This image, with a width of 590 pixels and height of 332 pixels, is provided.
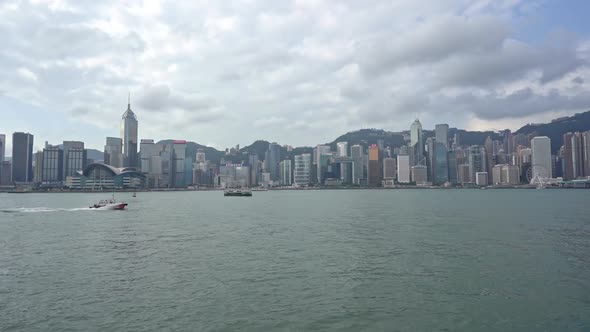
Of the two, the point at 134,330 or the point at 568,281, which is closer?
the point at 134,330

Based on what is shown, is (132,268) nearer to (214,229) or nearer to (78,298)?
(78,298)

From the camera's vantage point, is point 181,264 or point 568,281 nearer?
point 568,281

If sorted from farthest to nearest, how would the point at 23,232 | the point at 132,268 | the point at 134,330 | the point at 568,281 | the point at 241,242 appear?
the point at 23,232 < the point at 241,242 < the point at 132,268 < the point at 568,281 < the point at 134,330

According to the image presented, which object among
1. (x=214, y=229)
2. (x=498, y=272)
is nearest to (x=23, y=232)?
(x=214, y=229)

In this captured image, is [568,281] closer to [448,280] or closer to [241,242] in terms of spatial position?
[448,280]

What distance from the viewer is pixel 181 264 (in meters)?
30.5

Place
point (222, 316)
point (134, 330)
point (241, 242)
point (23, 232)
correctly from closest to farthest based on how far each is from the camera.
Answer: point (134, 330) < point (222, 316) < point (241, 242) < point (23, 232)

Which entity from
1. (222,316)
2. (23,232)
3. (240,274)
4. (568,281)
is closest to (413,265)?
(568,281)

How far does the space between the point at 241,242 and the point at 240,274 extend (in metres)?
14.5

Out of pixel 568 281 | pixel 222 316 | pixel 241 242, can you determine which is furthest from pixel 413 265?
pixel 241 242

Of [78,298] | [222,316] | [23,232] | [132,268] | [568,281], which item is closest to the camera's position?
[222,316]

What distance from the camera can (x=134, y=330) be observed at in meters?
17.4

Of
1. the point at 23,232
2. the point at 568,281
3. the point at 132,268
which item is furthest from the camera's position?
the point at 23,232

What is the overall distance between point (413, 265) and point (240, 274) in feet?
44.1
